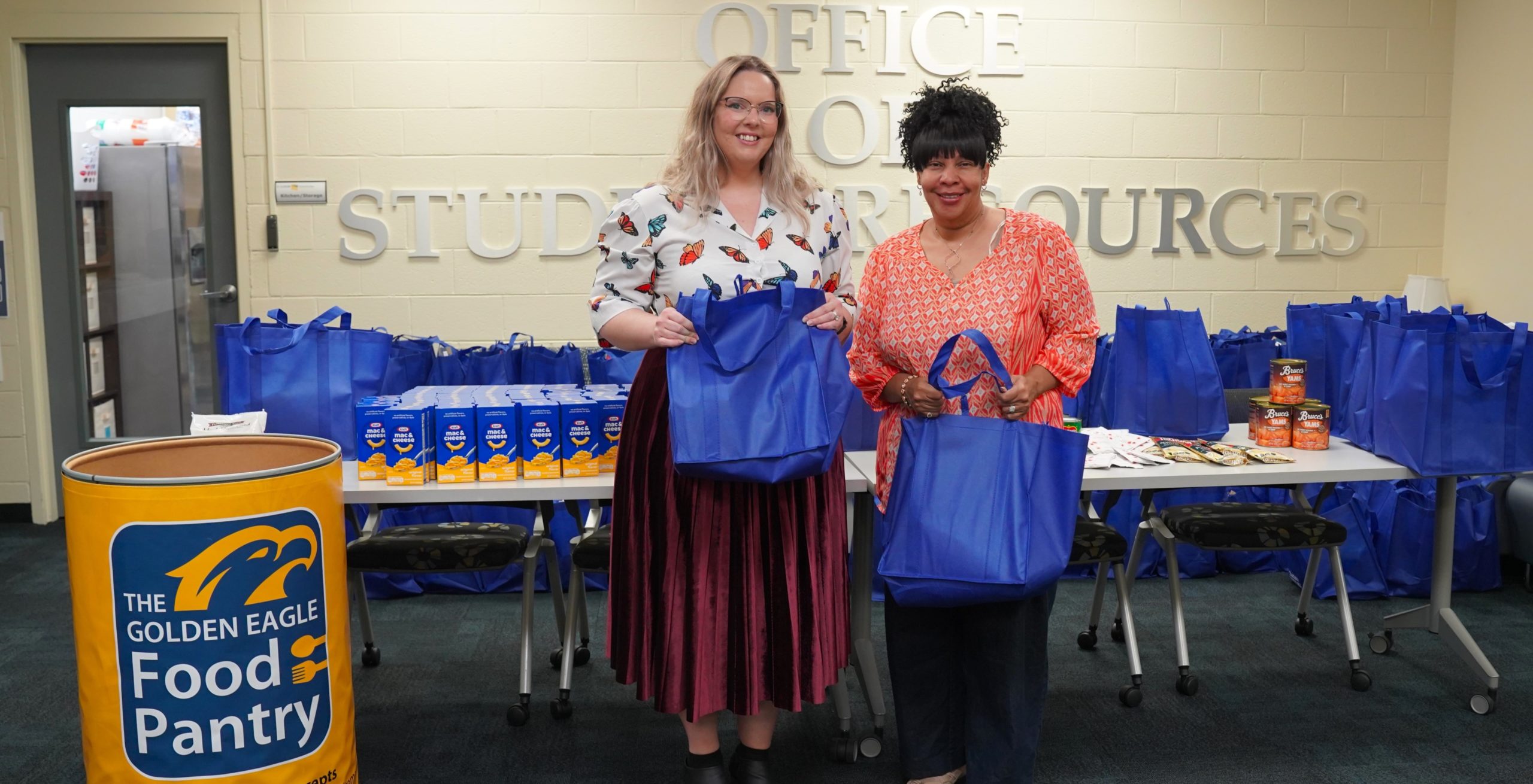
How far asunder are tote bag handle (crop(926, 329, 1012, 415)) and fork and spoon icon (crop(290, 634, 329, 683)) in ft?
3.99

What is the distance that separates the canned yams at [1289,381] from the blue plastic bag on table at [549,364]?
90.0 inches

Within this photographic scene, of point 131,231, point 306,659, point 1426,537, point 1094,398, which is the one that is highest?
point 131,231

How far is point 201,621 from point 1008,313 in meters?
1.54

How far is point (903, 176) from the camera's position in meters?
5.00

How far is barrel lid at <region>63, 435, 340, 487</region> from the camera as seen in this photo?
214 centimetres

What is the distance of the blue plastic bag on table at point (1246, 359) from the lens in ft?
14.3

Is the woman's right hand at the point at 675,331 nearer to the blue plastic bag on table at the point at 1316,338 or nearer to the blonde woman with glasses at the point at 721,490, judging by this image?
the blonde woman with glasses at the point at 721,490

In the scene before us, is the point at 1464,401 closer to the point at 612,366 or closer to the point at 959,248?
the point at 959,248

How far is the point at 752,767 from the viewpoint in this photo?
250 centimetres

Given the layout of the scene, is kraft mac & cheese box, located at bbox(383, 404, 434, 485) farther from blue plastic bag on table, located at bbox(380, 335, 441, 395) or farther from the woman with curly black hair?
blue plastic bag on table, located at bbox(380, 335, 441, 395)

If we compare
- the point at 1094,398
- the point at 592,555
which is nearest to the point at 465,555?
the point at 592,555

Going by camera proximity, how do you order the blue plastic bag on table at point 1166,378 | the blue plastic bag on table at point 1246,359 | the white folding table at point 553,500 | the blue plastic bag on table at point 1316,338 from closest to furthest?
the white folding table at point 553,500 → the blue plastic bag on table at point 1166,378 → the blue plastic bag on table at point 1316,338 → the blue plastic bag on table at point 1246,359

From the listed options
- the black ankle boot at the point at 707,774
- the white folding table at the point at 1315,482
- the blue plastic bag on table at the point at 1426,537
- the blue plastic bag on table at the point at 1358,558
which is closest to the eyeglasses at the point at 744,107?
the white folding table at the point at 1315,482

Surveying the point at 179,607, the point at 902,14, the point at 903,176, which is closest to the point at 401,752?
the point at 179,607
